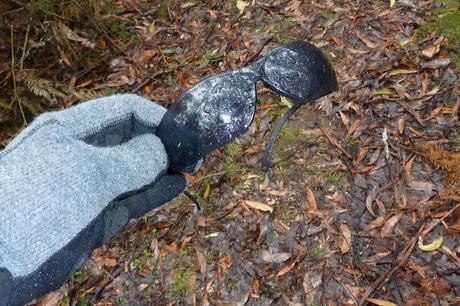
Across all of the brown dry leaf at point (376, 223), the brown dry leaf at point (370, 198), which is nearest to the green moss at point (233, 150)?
the brown dry leaf at point (370, 198)

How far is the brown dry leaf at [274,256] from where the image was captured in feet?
10.8

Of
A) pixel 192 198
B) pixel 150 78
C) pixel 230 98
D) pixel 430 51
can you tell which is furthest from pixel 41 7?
pixel 430 51

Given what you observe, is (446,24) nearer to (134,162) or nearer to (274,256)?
(274,256)

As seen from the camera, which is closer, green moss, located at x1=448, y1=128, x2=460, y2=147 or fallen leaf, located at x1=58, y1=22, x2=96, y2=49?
green moss, located at x1=448, y1=128, x2=460, y2=147

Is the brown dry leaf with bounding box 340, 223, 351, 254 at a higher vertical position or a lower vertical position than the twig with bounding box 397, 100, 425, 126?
lower

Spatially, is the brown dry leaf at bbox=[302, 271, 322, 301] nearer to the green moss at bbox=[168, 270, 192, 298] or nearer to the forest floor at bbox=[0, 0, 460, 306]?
the forest floor at bbox=[0, 0, 460, 306]

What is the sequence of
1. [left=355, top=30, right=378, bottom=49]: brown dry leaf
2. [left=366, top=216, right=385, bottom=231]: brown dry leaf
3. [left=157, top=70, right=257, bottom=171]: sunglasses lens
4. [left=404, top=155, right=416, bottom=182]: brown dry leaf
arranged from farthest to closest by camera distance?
[left=355, top=30, right=378, bottom=49]: brown dry leaf → [left=404, top=155, right=416, bottom=182]: brown dry leaf → [left=366, top=216, right=385, bottom=231]: brown dry leaf → [left=157, top=70, right=257, bottom=171]: sunglasses lens

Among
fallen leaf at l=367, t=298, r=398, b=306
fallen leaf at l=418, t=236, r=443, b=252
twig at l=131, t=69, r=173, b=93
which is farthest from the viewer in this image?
twig at l=131, t=69, r=173, b=93

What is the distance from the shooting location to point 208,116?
2740 millimetres

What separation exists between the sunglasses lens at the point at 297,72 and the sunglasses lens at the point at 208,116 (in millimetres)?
141

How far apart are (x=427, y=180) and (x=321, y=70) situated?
104 cm

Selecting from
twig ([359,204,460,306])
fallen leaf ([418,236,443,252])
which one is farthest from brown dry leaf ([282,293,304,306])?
fallen leaf ([418,236,443,252])

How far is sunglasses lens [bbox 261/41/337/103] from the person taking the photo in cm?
307

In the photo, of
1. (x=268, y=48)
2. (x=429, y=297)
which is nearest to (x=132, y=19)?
(x=268, y=48)
